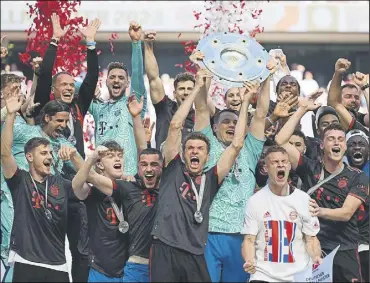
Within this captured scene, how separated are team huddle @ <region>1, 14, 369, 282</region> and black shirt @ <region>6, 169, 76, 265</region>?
0.04ft

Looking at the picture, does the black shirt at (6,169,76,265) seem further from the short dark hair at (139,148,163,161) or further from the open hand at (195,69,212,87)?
the open hand at (195,69,212,87)

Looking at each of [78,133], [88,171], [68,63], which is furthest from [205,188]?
[68,63]

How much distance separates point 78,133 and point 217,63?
1.77 m

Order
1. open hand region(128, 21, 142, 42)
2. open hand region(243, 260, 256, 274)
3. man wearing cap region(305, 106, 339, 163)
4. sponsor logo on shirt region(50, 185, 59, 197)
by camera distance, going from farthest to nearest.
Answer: man wearing cap region(305, 106, 339, 163) → open hand region(128, 21, 142, 42) → sponsor logo on shirt region(50, 185, 59, 197) → open hand region(243, 260, 256, 274)

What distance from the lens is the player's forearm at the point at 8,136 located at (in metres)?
10.9

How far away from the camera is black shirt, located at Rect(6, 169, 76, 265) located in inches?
432

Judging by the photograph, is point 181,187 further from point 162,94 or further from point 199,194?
point 162,94

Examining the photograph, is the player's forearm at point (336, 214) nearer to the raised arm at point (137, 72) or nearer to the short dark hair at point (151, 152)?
the short dark hair at point (151, 152)

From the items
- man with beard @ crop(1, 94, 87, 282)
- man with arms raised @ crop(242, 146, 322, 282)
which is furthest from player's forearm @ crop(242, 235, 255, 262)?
man with beard @ crop(1, 94, 87, 282)

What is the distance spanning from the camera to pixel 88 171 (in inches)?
416

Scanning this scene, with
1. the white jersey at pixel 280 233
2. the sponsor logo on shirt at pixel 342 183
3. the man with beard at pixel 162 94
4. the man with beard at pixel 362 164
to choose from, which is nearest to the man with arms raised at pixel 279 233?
the white jersey at pixel 280 233

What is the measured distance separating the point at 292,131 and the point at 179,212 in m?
1.46

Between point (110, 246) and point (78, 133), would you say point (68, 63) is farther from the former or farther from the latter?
point (110, 246)

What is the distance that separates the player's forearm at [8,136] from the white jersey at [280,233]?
7.14 ft
